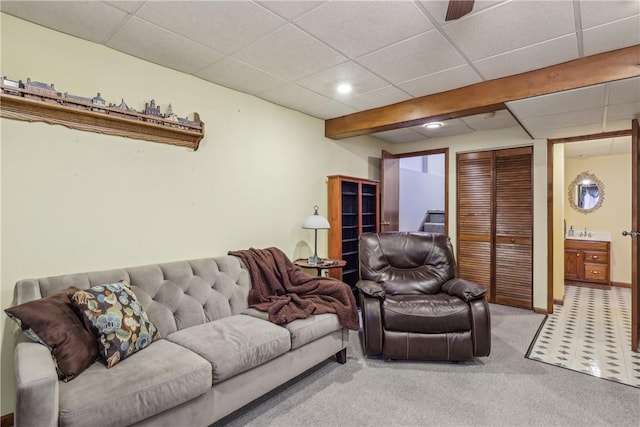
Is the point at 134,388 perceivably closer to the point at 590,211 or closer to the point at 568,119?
the point at 568,119

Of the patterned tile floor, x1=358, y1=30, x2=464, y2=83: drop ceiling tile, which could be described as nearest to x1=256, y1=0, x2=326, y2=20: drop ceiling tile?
x1=358, y1=30, x2=464, y2=83: drop ceiling tile

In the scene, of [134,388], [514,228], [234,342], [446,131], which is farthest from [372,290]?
[446,131]

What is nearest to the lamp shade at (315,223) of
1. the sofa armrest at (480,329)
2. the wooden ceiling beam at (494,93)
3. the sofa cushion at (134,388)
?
the wooden ceiling beam at (494,93)

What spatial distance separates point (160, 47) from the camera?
93.5 inches

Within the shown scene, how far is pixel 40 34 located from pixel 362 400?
310cm

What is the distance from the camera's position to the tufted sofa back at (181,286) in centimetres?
216

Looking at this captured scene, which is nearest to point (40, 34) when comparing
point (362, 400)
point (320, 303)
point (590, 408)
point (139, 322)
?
point (139, 322)

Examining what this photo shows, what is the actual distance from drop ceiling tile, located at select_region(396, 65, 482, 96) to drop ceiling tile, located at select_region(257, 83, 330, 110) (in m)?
0.84

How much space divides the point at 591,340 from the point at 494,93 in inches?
99.2

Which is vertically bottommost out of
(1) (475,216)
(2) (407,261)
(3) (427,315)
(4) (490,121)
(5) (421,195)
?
(3) (427,315)

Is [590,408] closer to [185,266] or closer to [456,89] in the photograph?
[456,89]

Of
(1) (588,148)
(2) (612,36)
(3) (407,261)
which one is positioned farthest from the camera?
(1) (588,148)

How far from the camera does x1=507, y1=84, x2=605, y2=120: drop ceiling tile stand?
260 centimetres

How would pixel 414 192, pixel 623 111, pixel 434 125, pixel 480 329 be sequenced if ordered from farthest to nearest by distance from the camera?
pixel 414 192 < pixel 434 125 < pixel 623 111 < pixel 480 329
